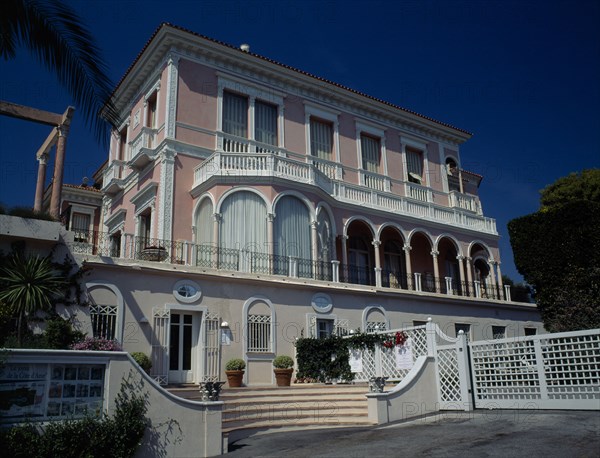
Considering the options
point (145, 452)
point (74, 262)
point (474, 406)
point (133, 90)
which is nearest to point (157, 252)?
point (74, 262)

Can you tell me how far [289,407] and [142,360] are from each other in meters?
3.55

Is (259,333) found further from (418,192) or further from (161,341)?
(418,192)

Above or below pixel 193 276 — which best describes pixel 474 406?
below

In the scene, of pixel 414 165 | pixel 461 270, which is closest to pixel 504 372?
pixel 461 270

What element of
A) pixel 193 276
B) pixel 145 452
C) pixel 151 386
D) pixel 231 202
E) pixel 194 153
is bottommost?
pixel 145 452

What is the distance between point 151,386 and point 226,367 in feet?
17.5

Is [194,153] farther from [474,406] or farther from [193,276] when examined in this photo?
[474,406]

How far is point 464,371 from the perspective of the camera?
12.4 m

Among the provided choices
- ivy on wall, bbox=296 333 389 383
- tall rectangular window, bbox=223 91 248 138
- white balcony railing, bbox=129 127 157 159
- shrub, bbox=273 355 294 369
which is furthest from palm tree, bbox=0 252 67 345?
tall rectangular window, bbox=223 91 248 138

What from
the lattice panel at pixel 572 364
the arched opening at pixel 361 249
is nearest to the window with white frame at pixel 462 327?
the arched opening at pixel 361 249

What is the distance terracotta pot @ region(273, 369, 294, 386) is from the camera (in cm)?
1500

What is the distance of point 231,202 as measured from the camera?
18219mm

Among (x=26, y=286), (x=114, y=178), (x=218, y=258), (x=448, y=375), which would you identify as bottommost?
(x=448, y=375)

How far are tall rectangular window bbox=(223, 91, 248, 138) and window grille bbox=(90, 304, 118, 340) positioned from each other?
9789 millimetres
